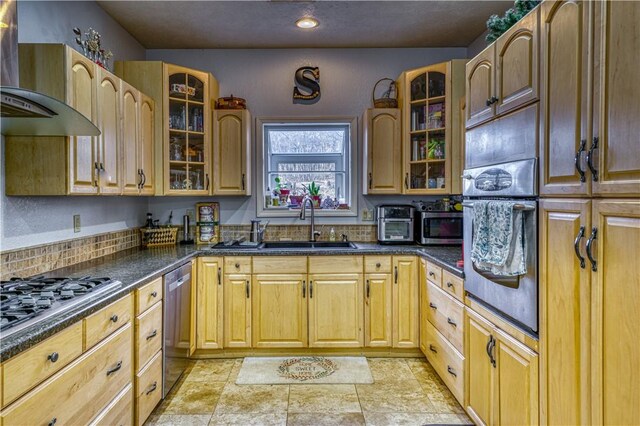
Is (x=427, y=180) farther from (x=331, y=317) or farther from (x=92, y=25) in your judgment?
(x=92, y=25)

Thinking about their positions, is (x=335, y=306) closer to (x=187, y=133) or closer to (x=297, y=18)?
(x=187, y=133)

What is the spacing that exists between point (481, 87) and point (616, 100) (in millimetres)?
959

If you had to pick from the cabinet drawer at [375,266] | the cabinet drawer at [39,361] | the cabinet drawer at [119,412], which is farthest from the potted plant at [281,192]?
the cabinet drawer at [39,361]

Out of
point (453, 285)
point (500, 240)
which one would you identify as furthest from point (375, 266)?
point (500, 240)

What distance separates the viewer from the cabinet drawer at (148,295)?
208 centimetres

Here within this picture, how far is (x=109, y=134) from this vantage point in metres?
2.44

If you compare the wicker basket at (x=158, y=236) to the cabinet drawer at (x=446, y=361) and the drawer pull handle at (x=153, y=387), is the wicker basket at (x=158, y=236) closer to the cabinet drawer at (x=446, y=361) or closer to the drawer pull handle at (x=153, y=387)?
the drawer pull handle at (x=153, y=387)

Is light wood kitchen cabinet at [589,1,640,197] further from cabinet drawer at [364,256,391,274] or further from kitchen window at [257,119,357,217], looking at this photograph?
kitchen window at [257,119,357,217]

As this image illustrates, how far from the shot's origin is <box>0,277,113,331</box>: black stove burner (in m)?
1.38

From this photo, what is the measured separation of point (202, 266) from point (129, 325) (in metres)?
1.11

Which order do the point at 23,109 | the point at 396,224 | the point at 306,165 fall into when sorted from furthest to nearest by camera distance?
the point at 306,165 < the point at 396,224 < the point at 23,109

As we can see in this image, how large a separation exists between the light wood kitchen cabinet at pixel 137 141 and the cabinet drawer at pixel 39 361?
1.38 m

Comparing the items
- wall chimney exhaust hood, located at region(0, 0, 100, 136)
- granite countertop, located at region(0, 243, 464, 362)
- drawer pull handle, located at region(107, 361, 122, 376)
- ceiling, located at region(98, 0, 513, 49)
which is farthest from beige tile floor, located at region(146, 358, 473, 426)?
ceiling, located at region(98, 0, 513, 49)

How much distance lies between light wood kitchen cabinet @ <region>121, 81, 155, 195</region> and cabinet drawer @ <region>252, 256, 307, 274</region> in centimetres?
105
